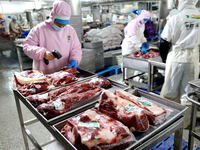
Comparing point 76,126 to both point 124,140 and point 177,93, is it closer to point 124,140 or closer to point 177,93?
point 124,140

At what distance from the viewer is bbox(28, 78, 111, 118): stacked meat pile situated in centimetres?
110

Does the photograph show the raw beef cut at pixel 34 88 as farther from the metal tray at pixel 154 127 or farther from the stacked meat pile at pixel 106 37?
the stacked meat pile at pixel 106 37

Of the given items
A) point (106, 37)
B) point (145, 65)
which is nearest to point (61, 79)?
point (145, 65)

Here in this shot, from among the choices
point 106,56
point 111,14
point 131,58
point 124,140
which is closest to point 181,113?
point 124,140

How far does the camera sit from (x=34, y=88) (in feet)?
4.74

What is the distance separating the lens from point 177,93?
2.58 m

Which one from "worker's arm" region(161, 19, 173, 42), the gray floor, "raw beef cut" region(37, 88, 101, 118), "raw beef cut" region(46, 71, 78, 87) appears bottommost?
the gray floor

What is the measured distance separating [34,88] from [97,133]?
0.83 metres

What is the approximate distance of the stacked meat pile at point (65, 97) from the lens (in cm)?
110

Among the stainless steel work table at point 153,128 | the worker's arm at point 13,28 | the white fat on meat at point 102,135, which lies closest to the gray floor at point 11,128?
the stainless steel work table at point 153,128

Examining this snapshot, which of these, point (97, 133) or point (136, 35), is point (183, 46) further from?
point (97, 133)

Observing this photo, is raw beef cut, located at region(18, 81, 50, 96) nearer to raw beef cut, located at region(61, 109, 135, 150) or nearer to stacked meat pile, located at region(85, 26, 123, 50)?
raw beef cut, located at region(61, 109, 135, 150)

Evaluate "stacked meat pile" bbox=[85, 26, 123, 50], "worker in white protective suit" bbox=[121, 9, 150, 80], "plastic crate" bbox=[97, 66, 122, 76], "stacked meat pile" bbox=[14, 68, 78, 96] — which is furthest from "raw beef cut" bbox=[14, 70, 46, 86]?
"stacked meat pile" bbox=[85, 26, 123, 50]

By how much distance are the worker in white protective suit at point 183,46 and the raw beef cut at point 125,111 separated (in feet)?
5.61
